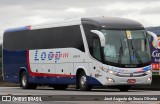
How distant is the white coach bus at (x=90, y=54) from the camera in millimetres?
29375

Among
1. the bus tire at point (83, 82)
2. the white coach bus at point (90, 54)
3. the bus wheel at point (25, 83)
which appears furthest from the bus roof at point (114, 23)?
the bus wheel at point (25, 83)

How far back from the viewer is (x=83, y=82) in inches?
1211

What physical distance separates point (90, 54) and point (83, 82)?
1475 millimetres

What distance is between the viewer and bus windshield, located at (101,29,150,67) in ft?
96.5

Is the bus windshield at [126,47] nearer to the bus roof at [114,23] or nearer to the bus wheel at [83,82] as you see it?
the bus roof at [114,23]

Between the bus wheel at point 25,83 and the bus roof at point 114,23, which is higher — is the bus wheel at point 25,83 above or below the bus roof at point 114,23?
below

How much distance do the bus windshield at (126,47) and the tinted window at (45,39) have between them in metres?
1.72

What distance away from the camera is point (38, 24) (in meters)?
35.7

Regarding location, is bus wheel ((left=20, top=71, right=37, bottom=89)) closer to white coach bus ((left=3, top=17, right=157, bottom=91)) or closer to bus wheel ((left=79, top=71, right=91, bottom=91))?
white coach bus ((left=3, top=17, right=157, bottom=91))

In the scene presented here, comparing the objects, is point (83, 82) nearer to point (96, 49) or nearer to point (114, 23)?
point (96, 49)

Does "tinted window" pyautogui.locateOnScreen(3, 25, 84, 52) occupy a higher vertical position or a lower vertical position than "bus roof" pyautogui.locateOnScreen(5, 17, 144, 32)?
lower

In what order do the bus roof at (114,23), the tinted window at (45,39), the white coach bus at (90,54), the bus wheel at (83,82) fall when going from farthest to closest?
1. the tinted window at (45,39)
2. the bus wheel at (83,82)
3. the bus roof at (114,23)
4. the white coach bus at (90,54)

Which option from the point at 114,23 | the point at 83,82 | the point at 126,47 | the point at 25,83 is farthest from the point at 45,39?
the point at 126,47

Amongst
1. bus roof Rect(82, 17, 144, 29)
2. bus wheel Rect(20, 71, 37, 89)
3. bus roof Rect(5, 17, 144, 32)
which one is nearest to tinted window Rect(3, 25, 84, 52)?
bus roof Rect(5, 17, 144, 32)
